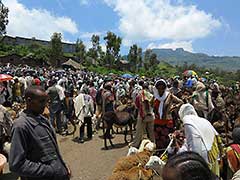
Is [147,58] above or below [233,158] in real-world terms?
above

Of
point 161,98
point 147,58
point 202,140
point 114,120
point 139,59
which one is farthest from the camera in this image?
point 147,58

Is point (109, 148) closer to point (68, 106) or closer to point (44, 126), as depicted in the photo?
point (68, 106)

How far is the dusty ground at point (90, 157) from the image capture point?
7.91m

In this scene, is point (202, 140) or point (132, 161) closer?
point (202, 140)

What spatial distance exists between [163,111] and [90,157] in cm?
349

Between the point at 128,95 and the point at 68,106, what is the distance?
3949 mm

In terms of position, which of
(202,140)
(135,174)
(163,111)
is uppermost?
(202,140)

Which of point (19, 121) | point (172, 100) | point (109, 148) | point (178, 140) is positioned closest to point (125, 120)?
point (109, 148)

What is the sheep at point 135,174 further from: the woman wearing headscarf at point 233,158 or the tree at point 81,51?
the tree at point 81,51

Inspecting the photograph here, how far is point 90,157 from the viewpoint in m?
9.38

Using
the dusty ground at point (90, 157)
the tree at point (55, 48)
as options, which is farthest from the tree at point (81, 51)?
the dusty ground at point (90, 157)

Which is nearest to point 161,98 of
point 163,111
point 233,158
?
point 163,111

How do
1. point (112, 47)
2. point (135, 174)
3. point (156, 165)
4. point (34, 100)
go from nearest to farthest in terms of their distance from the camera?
point (34, 100) < point (156, 165) < point (135, 174) < point (112, 47)

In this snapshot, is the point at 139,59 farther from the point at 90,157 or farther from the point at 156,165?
the point at 156,165
